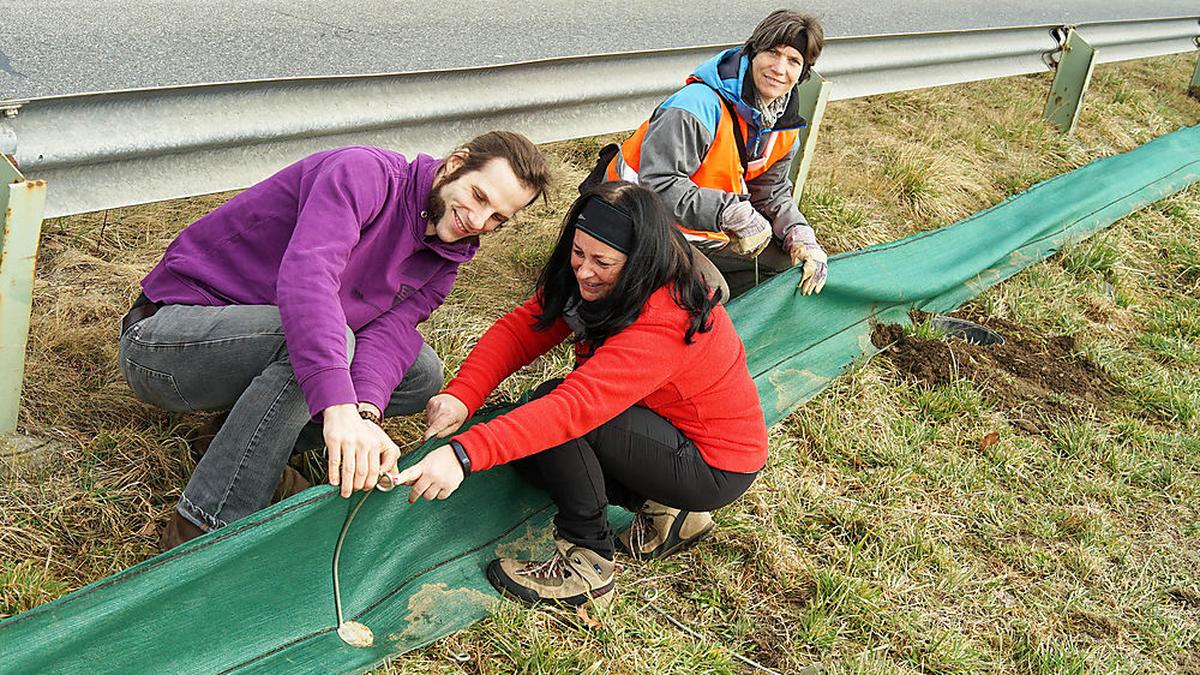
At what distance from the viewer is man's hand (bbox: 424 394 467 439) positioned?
10.0 ft

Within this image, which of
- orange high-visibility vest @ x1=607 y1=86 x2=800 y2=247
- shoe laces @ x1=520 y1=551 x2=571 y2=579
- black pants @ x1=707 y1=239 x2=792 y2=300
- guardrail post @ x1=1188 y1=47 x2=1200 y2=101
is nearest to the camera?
shoe laces @ x1=520 y1=551 x2=571 y2=579

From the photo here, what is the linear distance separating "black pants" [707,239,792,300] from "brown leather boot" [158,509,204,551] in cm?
235

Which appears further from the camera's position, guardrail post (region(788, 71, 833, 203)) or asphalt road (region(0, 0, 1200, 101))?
guardrail post (region(788, 71, 833, 203))

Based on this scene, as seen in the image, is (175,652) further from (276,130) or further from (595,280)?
(276,130)

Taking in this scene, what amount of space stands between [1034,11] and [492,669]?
7972 mm

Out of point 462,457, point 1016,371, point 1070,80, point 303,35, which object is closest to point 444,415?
point 462,457

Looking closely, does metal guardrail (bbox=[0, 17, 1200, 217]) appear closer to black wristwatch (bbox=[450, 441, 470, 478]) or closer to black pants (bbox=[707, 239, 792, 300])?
black pants (bbox=[707, 239, 792, 300])

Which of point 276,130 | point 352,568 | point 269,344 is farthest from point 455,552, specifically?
point 276,130

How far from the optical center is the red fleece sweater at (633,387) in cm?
288

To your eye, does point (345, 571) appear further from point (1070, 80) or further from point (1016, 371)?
point (1070, 80)

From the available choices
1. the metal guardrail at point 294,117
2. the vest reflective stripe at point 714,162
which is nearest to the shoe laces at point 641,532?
the vest reflective stripe at point 714,162

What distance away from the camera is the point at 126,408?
10.5 ft

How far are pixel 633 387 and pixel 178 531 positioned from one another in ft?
3.84

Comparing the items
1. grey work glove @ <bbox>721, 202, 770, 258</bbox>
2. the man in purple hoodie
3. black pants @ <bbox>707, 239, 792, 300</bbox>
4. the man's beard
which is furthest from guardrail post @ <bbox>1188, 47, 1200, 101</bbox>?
the man's beard
